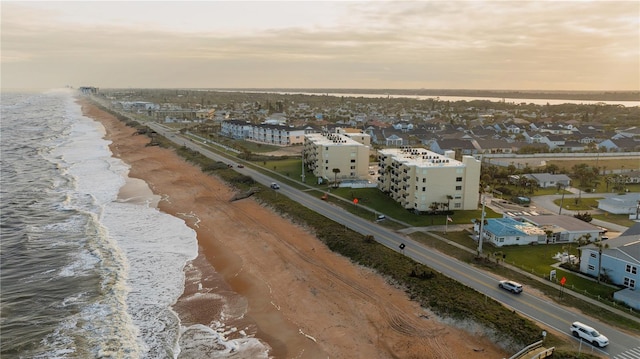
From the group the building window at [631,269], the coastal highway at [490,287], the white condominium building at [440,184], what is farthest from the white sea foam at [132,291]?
the building window at [631,269]

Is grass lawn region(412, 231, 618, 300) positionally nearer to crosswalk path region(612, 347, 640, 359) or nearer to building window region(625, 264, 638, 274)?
building window region(625, 264, 638, 274)

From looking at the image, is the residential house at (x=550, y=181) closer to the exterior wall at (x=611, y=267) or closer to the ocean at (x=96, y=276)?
the exterior wall at (x=611, y=267)

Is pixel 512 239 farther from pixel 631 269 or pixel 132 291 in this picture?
pixel 132 291

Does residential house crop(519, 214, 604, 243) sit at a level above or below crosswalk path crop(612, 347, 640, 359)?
above

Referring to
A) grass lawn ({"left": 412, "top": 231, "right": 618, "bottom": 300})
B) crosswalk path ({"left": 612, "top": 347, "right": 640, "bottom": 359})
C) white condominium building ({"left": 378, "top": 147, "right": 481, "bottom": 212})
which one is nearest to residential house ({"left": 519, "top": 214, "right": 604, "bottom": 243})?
grass lawn ({"left": 412, "top": 231, "right": 618, "bottom": 300})

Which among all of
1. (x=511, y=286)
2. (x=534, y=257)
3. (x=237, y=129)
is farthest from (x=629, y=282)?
(x=237, y=129)

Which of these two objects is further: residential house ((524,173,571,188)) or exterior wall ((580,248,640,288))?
residential house ((524,173,571,188))

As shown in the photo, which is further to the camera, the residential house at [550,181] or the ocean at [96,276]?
the residential house at [550,181]
